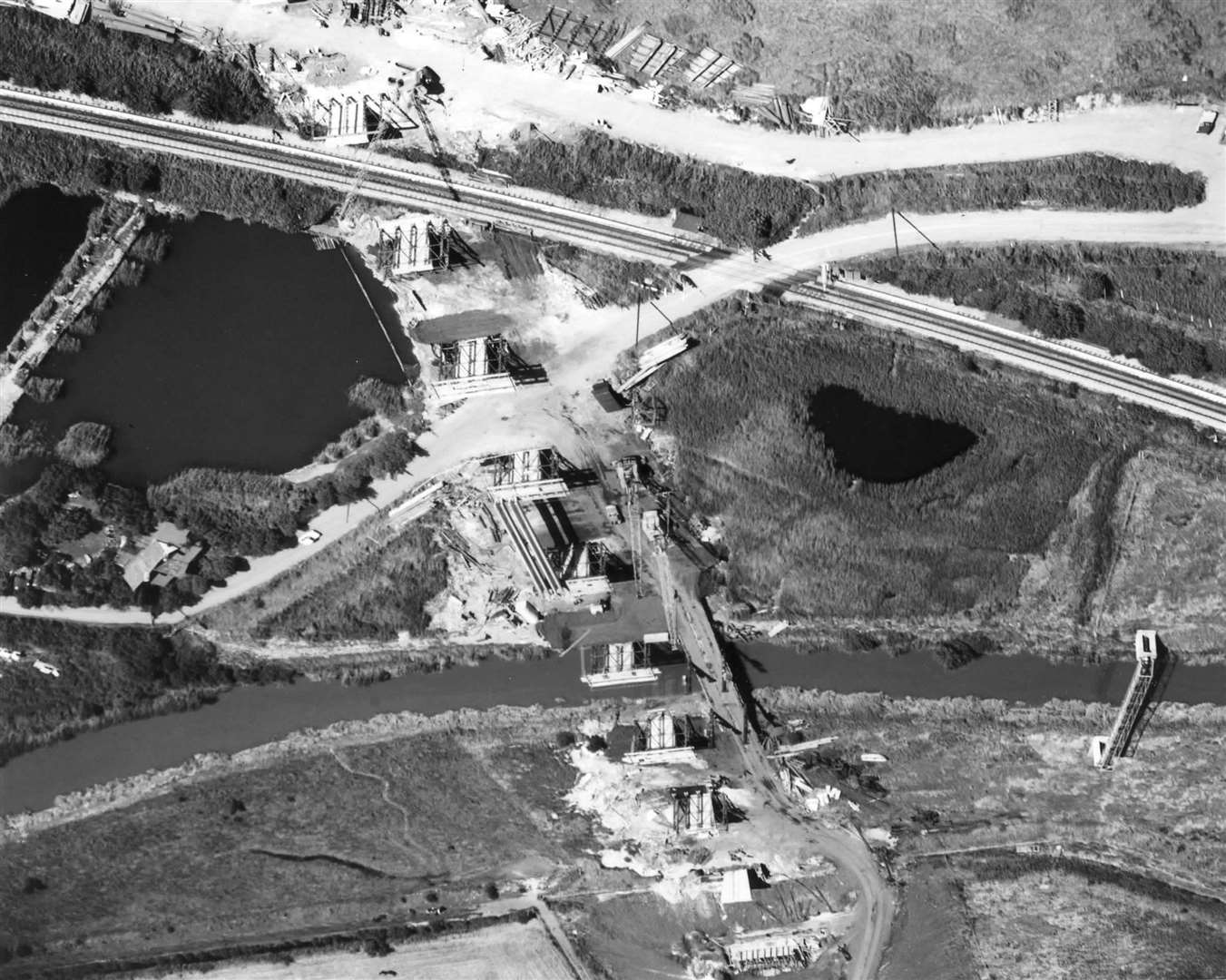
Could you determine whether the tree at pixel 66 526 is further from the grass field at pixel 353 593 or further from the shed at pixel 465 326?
the shed at pixel 465 326

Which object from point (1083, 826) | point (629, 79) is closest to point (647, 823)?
point (1083, 826)

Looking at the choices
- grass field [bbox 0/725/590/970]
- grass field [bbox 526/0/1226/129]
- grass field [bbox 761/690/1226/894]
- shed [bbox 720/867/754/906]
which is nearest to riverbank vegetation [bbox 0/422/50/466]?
grass field [bbox 0/725/590/970]

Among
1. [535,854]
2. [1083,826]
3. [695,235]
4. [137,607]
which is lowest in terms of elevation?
[535,854]

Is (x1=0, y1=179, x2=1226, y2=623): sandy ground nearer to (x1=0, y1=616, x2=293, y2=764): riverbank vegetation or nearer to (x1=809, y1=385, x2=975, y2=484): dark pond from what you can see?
(x1=0, y1=616, x2=293, y2=764): riverbank vegetation

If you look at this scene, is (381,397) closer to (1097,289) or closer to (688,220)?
(688,220)

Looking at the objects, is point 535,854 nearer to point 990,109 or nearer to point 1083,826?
point 1083,826

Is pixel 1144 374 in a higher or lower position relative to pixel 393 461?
higher

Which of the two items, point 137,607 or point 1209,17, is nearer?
point 1209,17
